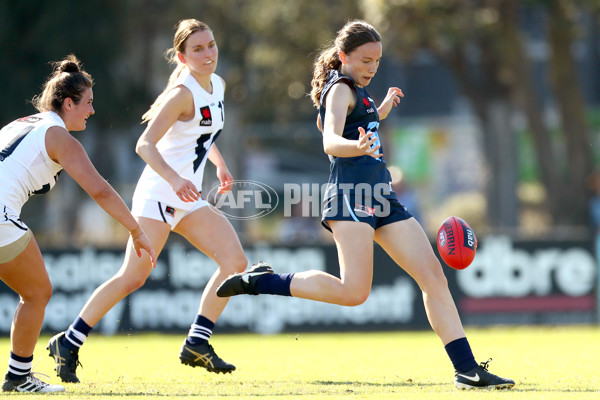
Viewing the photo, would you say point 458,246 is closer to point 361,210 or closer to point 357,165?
point 361,210

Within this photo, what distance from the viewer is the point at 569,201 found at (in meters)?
17.7

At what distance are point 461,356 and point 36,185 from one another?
2792 mm

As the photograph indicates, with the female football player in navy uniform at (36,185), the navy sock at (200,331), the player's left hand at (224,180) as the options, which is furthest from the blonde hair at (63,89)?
the navy sock at (200,331)

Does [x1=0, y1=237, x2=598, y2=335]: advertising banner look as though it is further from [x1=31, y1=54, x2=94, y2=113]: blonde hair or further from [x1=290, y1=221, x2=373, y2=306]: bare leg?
[x1=290, y1=221, x2=373, y2=306]: bare leg

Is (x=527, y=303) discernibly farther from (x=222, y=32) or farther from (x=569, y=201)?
(x=222, y=32)

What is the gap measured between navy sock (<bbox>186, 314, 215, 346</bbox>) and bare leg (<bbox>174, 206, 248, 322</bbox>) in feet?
0.13

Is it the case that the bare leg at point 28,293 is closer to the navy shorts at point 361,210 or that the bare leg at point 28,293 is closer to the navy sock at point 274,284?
the navy sock at point 274,284

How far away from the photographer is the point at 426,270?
18.9 feet

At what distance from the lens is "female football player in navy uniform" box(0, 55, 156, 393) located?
18.5 ft

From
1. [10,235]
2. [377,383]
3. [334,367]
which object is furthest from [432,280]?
[10,235]

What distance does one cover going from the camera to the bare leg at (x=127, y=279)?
21.1 ft

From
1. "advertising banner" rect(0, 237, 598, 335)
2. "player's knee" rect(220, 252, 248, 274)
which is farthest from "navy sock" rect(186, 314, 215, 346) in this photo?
"advertising banner" rect(0, 237, 598, 335)

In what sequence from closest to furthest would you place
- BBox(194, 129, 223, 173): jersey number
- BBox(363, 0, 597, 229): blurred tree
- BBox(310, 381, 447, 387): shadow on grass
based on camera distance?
BBox(310, 381, 447, 387): shadow on grass, BBox(194, 129, 223, 173): jersey number, BBox(363, 0, 597, 229): blurred tree

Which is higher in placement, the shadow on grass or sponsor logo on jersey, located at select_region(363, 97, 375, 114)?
sponsor logo on jersey, located at select_region(363, 97, 375, 114)
